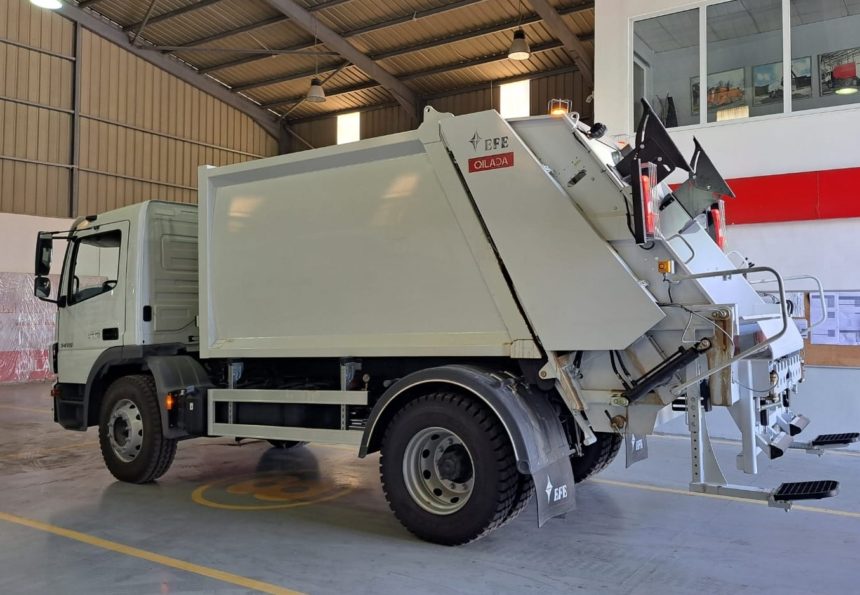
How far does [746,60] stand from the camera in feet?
29.6

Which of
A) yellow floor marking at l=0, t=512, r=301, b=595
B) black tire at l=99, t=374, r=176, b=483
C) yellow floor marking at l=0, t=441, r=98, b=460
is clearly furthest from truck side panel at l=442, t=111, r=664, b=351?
yellow floor marking at l=0, t=441, r=98, b=460

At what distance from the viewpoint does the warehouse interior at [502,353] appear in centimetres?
423

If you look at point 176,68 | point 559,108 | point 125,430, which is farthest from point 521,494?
point 176,68

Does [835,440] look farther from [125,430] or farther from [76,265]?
[76,265]

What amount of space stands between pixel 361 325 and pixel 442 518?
58.8 inches

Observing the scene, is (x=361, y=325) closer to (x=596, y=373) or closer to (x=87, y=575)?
(x=596, y=373)

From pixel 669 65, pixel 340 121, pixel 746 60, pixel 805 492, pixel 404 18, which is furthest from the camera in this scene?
pixel 340 121

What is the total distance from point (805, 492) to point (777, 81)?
6461mm

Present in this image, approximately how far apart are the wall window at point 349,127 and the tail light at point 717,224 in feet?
62.2

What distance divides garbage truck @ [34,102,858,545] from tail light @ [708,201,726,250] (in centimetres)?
2

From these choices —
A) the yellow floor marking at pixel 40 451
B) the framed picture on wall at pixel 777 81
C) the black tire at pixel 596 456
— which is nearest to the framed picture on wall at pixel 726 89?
the framed picture on wall at pixel 777 81

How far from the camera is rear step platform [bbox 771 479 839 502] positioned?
394 cm

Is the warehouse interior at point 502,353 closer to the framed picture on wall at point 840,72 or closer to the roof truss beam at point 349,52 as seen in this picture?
the framed picture on wall at point 840,72

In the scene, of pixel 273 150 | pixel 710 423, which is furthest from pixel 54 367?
pixel 273 150
